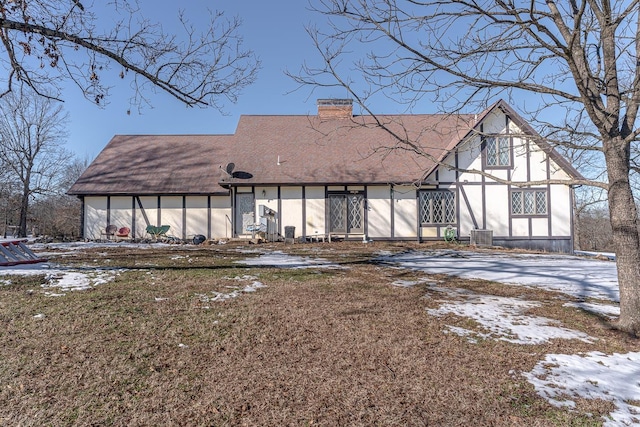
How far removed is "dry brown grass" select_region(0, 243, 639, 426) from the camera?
8.45 feet

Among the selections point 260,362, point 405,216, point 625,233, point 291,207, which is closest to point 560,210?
point 405,216

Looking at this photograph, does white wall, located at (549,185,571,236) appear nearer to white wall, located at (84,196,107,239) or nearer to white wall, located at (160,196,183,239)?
white wall, located at (160,196,183,239)

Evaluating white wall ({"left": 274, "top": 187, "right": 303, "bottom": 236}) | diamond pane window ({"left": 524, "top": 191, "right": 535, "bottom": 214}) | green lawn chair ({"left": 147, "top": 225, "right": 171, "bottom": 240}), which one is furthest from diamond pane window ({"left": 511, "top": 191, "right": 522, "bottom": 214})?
green lawn chair ({"left": 147, "top": 225, "right": 171, "bottom": 240})

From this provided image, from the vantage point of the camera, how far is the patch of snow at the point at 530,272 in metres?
6.92

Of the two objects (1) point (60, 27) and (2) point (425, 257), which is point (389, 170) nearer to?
(2) point (425, 257)

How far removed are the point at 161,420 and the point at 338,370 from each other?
148cm

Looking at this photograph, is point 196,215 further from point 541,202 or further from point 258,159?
point 541,202

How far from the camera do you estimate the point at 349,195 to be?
16641mm

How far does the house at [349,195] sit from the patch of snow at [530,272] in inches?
207

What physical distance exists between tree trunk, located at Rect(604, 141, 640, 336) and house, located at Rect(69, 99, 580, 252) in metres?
10.7

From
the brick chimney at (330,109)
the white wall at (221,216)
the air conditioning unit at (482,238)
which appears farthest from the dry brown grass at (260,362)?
the brick chimney at (330,109)

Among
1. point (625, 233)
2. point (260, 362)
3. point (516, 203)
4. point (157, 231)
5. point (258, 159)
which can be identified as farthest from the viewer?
point (258, 159)

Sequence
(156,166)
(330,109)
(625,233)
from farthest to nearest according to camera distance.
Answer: (330,109)
(156,166)
(625,233)

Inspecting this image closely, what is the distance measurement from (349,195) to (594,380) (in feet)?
44.9
